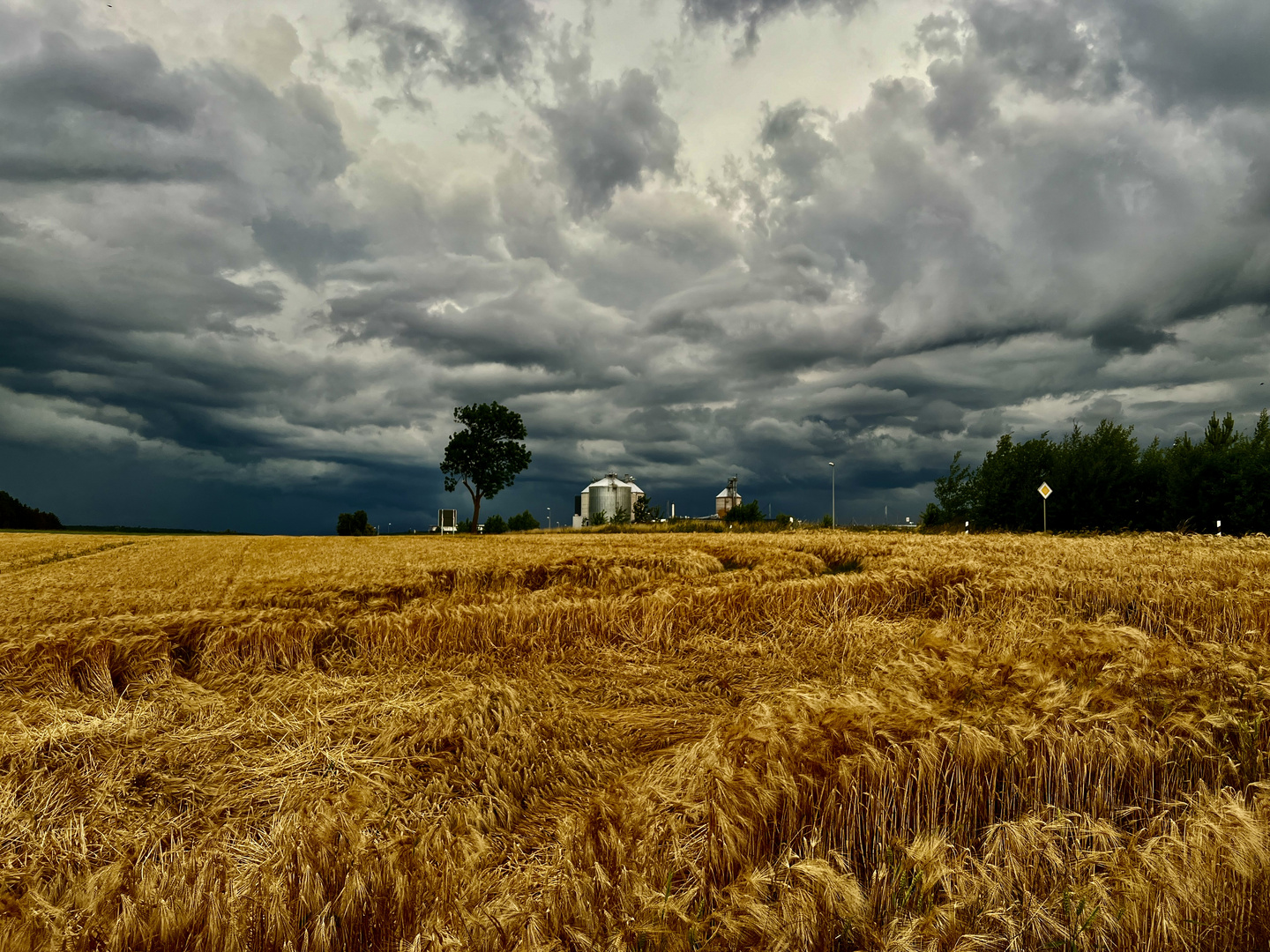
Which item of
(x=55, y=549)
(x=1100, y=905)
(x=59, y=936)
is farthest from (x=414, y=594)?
(x=55, y=549)

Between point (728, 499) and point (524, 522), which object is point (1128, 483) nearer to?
point (728, 499)

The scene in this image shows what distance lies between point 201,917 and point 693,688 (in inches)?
209

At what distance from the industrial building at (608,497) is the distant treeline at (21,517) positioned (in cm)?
8321

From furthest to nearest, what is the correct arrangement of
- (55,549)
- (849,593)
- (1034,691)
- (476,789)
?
(55,549) → (849,593) → (1034,691) → (476,789)

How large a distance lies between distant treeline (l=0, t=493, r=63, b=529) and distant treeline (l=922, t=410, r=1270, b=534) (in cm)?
13354

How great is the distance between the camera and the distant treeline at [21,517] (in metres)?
91.8

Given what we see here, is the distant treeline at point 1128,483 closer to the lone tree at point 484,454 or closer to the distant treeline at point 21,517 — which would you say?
the lone tree at point 484,454

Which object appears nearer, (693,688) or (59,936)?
(59,936)

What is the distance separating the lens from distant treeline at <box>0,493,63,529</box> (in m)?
91.8

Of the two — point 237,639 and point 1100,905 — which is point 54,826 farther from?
point 1100,905

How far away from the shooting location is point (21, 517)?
93562 millimetres

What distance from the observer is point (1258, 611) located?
8109 mm

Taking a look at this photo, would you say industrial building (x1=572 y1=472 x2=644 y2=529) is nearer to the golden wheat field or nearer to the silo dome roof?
the silo dome roof

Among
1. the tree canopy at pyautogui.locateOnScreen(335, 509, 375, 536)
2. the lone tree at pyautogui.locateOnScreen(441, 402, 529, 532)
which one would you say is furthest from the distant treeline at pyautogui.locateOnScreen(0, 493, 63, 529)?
the lone tree at pyautogui.locateOnScreen(441, 402, 529, 532)
